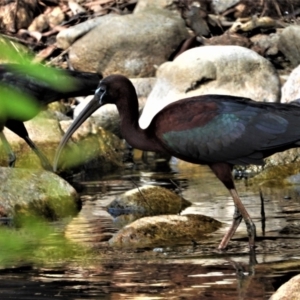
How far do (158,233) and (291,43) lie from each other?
464 inches

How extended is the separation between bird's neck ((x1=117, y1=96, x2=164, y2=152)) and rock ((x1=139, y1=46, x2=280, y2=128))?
295 inches

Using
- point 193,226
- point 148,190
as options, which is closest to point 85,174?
point 148,190

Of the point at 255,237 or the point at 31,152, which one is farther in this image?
the point at 31,152

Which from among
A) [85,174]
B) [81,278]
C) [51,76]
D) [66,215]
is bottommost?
[85,174]

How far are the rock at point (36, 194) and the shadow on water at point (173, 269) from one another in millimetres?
233

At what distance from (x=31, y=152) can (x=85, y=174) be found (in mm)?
902

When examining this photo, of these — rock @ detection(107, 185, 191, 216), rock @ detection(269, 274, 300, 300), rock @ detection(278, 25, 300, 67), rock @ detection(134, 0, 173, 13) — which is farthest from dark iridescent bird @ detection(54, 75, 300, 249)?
rock @ detection(134, 0, 173, 13)

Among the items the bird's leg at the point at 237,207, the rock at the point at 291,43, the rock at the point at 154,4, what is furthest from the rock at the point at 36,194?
the rock at the point at 154,4

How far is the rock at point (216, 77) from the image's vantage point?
16.2 metres

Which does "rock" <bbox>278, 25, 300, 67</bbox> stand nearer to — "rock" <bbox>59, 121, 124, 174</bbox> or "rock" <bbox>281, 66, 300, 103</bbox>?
"rock" <bbox>281, 66, 300, 103</bbox>

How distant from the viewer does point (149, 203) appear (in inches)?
400

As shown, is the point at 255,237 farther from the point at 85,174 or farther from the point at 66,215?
the point at 85,174

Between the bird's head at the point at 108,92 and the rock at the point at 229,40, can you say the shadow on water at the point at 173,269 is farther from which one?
the rock at the point at 229,40

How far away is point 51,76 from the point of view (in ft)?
8.59
